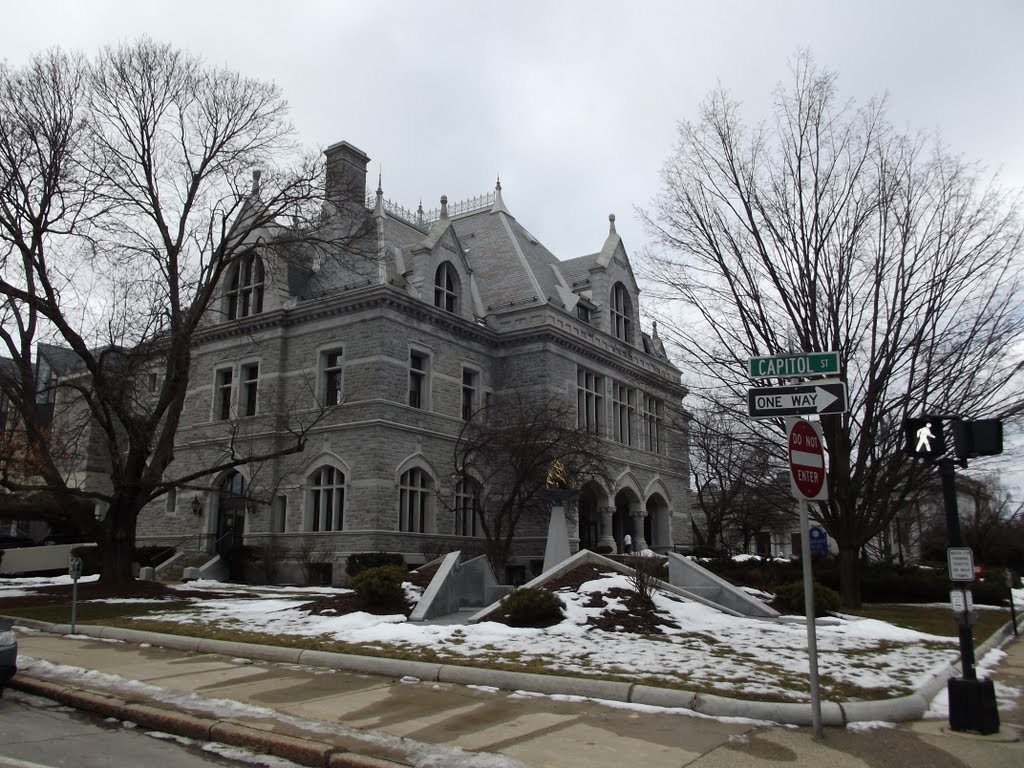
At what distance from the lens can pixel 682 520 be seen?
43.9 meters

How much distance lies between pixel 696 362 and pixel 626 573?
569 cm

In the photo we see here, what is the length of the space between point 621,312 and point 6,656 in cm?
3623

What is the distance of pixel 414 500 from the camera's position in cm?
3044

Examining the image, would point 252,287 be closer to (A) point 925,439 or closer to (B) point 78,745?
(B) point 78,745

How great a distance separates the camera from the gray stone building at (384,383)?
29.3 meters

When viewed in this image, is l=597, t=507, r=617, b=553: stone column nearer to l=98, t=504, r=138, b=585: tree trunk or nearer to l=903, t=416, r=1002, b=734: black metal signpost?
l=98, t=504, r=138, b=585: tree trunk

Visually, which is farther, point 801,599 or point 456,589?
point 456,589

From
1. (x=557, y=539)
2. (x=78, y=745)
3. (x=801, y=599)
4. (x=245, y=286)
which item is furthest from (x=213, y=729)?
(x=245, y=286)

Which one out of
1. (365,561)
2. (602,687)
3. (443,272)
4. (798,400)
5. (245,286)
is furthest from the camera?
(245,286)

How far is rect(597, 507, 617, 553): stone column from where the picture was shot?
3609cm

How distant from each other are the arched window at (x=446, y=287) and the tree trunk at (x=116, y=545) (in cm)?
1544

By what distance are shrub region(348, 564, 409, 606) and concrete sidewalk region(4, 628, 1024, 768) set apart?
5.31 metres

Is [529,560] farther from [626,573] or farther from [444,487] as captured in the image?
[626,573]

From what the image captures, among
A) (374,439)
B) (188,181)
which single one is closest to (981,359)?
(374,439)
